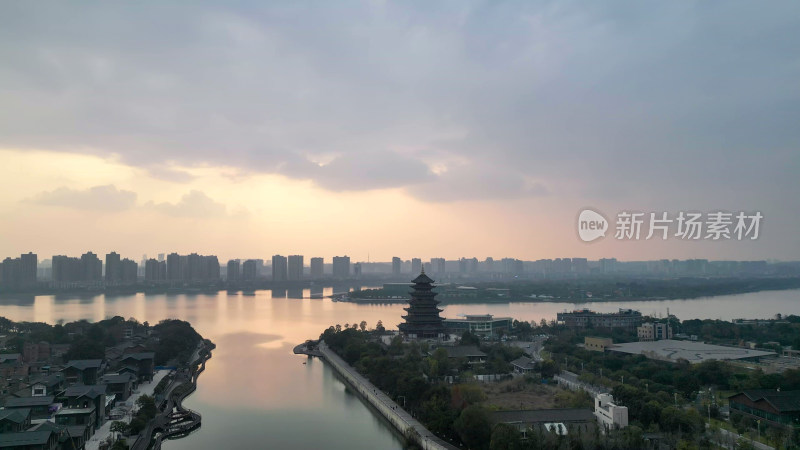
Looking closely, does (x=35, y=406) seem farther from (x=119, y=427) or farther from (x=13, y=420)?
(x=119, y=427)

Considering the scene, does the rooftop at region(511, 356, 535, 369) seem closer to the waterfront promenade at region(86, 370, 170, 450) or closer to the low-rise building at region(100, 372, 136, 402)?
the waterfront promenade at region(86, 370, 170, 450)

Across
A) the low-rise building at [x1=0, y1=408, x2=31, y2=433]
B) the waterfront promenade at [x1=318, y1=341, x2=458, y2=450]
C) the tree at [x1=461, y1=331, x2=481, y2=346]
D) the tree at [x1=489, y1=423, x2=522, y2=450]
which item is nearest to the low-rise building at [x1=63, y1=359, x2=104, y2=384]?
the low-rise building at [x1=0, y1=408, x2=31, y2=433]

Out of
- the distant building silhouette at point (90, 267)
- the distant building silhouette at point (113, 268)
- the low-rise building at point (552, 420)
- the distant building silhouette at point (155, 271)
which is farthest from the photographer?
the distant building silhouette at point (155, 271)

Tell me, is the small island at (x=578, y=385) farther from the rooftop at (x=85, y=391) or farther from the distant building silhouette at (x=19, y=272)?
the distant building silhouette at (x=19, y=272)

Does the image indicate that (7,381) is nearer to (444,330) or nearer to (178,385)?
(178,385)

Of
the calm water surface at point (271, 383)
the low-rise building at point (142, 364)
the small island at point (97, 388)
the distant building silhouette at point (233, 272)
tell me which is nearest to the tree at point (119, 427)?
the small island at point (97, 388)
